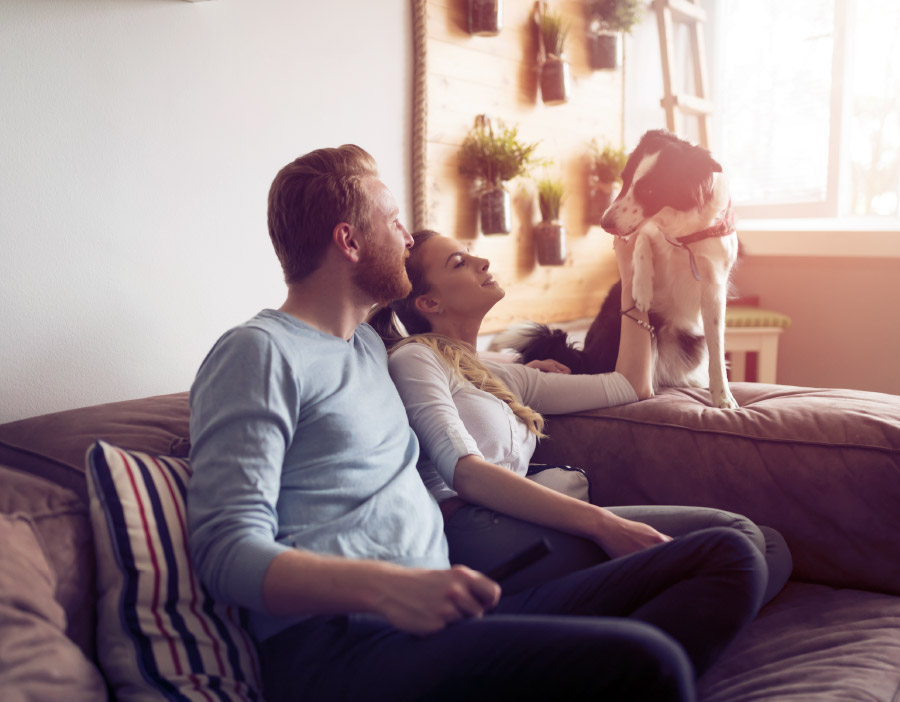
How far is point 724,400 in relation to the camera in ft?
5.54

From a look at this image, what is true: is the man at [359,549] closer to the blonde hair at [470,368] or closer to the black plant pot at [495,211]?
the blonde hair at [470,368]

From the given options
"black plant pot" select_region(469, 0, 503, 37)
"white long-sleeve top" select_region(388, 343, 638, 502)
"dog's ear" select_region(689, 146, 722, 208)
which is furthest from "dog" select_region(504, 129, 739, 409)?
"black plant pot" select_region(469, 0, 503, 37)

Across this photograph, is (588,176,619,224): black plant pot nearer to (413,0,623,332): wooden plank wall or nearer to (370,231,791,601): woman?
(413,0,623,332): wooden plank wall

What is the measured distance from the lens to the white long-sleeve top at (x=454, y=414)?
4.07 feet

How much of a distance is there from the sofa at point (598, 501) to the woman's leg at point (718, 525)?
0.18ft

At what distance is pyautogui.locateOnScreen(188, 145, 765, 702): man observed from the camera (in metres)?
0.79

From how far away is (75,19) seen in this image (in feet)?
5.03

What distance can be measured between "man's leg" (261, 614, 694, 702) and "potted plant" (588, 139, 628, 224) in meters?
2.49

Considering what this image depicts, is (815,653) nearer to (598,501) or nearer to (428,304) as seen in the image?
(598,501)

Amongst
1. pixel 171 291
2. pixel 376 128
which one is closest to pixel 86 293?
pixel 171 291

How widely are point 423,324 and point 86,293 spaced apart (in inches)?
28.0

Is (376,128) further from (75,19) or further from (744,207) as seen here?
(744,207)

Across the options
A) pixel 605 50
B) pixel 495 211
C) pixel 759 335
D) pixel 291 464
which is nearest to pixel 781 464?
pixel 291 464

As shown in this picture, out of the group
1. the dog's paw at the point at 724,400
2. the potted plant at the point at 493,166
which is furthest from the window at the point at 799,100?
the dog's paw at the point at 724,400
